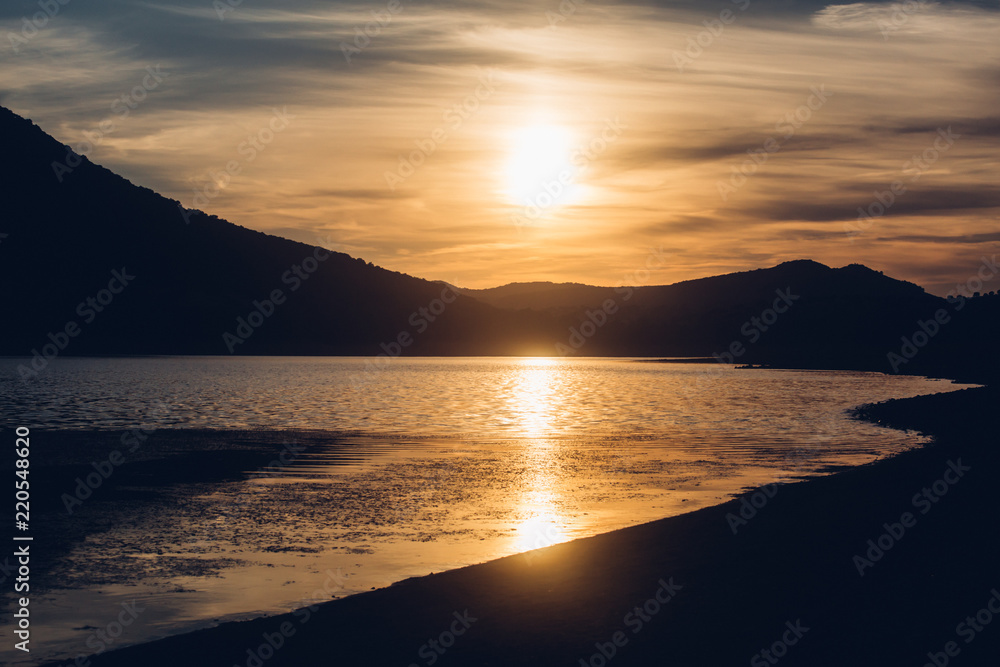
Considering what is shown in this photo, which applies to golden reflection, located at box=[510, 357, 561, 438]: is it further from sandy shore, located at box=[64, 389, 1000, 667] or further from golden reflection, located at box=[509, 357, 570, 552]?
sandy shore, located at box=[64, 389, 1000, 667]

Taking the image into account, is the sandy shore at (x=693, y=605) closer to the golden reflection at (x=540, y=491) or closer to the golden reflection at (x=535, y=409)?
the golden reflection at (x=540, y=491)

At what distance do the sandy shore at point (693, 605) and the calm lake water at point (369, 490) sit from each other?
145 centimetres

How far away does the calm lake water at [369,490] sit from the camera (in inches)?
520

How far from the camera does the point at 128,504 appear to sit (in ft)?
64.8

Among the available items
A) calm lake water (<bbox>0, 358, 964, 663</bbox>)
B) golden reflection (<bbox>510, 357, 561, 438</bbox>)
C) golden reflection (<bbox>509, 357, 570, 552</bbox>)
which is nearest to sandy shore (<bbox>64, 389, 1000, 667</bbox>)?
calm lake water (<bbox>0, 358, 964, 663</bbox>)

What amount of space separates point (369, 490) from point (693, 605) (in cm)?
1191

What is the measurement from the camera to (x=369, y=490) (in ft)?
71.9

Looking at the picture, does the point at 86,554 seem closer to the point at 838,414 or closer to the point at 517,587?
the point at 517,587

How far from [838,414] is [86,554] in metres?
42.3

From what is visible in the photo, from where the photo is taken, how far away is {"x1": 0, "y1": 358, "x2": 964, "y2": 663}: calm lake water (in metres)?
13.2

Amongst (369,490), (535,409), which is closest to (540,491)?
(369,490)

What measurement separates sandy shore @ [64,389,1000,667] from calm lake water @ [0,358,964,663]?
1453mm

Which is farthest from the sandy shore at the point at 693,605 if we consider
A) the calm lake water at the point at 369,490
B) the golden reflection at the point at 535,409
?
the golden reflection at the point at 535,409

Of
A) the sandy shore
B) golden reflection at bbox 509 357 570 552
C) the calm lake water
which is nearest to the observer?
the sandy shore
